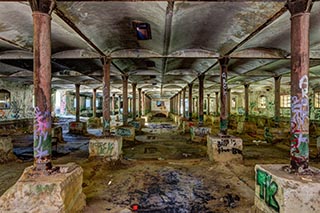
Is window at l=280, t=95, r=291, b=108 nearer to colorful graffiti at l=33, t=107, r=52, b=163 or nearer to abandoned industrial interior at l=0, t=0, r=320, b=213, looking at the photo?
abandoned industrial interior at l=0, t=0, r=320, b=213

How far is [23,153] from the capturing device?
931cm

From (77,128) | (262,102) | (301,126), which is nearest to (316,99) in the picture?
(262,102)

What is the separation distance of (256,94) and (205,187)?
77.4 ft

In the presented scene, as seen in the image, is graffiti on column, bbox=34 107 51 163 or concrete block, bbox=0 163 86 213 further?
graffiti on column, bbox=34 107 51 163

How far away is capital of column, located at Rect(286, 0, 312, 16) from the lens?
11.7 feet

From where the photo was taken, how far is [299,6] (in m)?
3.63

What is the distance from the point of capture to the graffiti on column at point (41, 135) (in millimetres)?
3764

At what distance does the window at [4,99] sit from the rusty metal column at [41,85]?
1460 cm

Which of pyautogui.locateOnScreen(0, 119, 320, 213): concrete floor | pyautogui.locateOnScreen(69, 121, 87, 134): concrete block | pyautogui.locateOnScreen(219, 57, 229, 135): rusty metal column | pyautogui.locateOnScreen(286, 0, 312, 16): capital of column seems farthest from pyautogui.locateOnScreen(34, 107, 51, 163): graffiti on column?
pyautogui.locateOnScreen(69, 121, 87, 134): concrete block

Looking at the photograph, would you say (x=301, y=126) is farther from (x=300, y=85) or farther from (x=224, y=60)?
(x=224, y=60)

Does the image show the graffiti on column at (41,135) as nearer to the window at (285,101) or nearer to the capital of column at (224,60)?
the capital of column at (224,60)

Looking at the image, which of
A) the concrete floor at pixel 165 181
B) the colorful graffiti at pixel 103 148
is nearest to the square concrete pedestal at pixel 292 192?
the concrete floor at pixel 165 181

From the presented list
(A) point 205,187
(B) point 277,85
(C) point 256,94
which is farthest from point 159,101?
(A) point 205,187

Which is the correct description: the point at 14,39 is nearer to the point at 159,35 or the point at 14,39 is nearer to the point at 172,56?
the point at 159,35
